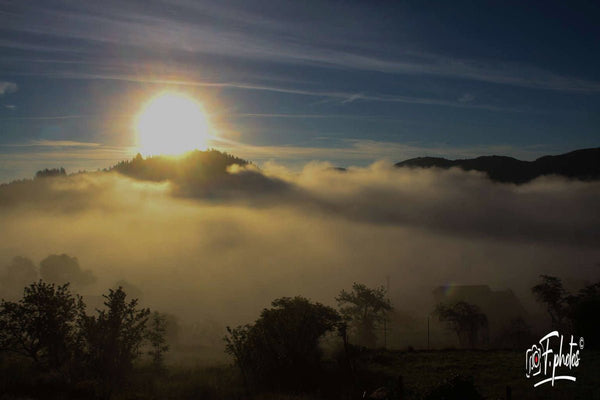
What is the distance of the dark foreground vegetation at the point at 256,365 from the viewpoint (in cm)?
3697

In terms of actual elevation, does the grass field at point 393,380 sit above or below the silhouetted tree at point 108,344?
below

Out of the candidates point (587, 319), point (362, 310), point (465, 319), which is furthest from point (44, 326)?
point (465, 319)

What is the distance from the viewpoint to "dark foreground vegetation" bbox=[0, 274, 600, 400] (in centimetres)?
3697

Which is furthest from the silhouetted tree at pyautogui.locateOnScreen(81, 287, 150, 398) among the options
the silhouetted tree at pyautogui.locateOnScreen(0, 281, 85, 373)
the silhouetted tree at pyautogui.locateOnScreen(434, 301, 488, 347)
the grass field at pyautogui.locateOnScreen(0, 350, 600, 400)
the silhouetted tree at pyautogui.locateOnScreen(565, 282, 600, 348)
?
the silhouetted tree at pyautogui.locateOnScreen(434, 301, 488, 347)

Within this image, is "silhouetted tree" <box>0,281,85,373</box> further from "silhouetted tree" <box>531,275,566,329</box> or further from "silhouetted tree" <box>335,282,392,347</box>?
"silhouetted tree" <box>531,275,566,329</box>

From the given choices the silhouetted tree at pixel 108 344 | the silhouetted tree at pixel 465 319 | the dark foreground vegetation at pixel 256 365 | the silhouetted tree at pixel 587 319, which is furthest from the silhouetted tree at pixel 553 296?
the silhouetted tree at pixel 108 344

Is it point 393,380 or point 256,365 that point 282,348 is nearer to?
point 256,365

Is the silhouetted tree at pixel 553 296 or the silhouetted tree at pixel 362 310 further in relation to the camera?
the silhouetted tree at pixel 362 310

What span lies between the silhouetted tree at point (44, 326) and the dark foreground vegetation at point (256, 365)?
92 millimetres

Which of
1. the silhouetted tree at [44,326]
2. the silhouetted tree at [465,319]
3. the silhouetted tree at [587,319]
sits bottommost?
the silhouetted tree at [465,319]

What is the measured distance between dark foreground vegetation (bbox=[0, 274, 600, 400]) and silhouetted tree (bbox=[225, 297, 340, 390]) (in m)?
0.11

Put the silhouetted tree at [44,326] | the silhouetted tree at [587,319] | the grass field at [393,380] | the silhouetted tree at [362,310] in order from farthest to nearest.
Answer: the silhouetted tree at [362,310] < the silhouetted tree at [587,319] < the silhouetted tree at [44,326] < the grass field at [393,380]

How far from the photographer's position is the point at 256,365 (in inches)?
1892

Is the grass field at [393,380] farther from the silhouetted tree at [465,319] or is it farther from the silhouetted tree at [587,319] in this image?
the silhouetted tree at [465,319]
